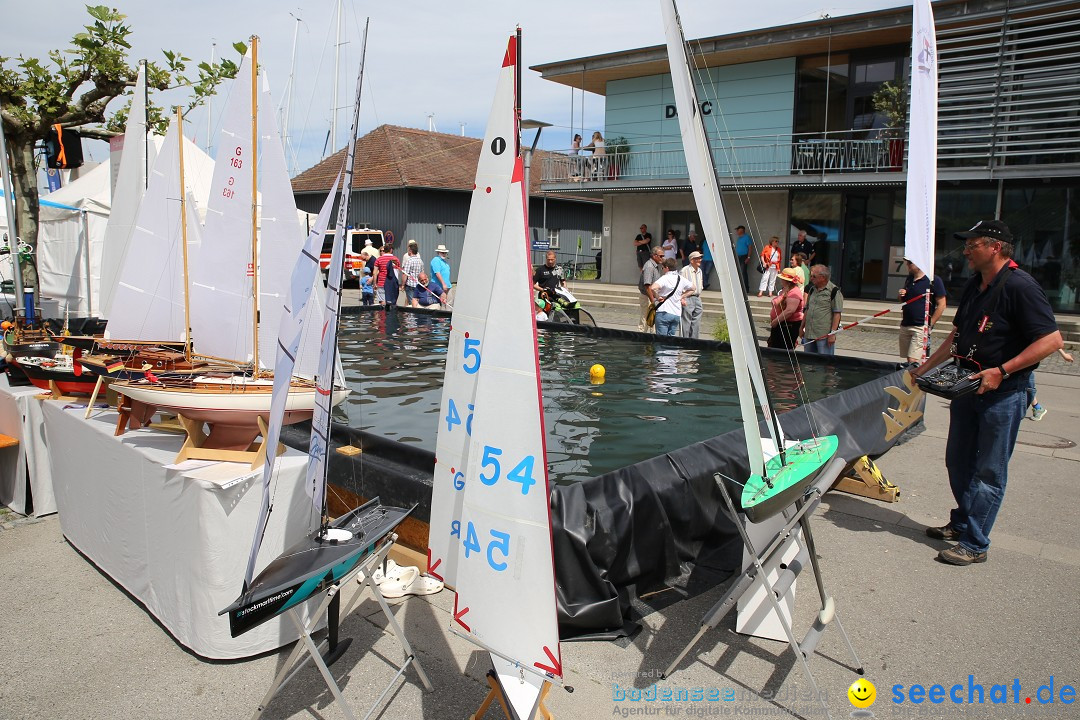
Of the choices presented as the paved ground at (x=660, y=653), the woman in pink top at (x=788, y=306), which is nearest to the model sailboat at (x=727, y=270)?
the paved ground at (x=660, y=653)

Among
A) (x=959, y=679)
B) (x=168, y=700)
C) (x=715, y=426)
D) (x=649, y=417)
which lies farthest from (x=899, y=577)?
(x=168, y=700)

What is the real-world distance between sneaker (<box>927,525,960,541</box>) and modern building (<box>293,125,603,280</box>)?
953 inches

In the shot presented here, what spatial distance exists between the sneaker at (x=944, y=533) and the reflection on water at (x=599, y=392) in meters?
1.87

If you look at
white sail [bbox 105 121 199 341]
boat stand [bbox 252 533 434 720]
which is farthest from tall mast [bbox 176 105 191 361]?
boat stand [bbox 252 533 434 720]

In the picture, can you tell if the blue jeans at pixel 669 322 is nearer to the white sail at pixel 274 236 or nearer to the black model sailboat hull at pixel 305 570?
the white sail at pixel 274 236

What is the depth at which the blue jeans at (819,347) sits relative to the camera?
915cm

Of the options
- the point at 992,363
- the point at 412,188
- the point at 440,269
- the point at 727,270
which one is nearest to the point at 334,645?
the point at 727,270

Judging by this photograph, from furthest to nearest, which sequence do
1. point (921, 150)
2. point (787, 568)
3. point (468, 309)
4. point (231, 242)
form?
1. point (921, 150)
2. point (231, 242)
3. point (787, 568)
4. point (468, 309)

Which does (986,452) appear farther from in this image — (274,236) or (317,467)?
(274,236)

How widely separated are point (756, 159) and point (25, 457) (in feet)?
64.8

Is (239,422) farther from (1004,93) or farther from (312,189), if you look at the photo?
(312,189)

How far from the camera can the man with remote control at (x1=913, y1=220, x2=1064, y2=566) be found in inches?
172

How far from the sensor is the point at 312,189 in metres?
32.2

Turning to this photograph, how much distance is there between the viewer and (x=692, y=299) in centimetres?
1116
